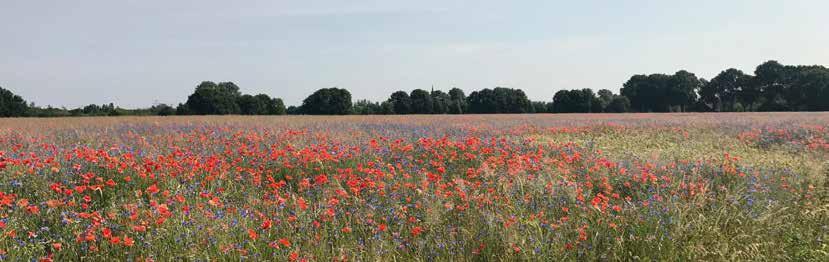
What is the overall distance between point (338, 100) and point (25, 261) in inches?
2472

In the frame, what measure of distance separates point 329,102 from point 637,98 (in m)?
40.0

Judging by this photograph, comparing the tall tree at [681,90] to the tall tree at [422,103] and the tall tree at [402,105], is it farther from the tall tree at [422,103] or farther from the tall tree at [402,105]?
the tall tree at [402,105]

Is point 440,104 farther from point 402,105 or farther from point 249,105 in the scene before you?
point 249,105

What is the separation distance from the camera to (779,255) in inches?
155

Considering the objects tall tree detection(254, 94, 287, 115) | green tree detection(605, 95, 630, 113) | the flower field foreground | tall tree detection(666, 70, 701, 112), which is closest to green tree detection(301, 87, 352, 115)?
tall tree detection(254, 94, 287, 115)

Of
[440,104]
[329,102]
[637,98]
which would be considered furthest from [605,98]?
[329,102]

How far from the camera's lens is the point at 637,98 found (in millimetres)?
74188

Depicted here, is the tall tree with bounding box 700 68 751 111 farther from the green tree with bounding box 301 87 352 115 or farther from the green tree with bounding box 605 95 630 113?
the green tree with bounding box 301 87 352 115

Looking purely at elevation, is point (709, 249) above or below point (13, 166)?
below

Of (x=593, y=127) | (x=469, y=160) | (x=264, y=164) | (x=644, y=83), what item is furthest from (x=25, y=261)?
(x=644, y=83)

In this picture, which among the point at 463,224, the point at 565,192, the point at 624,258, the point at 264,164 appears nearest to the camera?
the point at 624,258

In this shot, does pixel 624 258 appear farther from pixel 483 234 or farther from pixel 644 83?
pixel 644 83

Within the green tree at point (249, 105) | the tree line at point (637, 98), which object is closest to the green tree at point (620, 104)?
the tree line at point (637, 98)

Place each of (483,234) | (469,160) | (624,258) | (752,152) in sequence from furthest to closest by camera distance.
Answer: (752,152) → (469,160) → (483,234) → (624,258)
